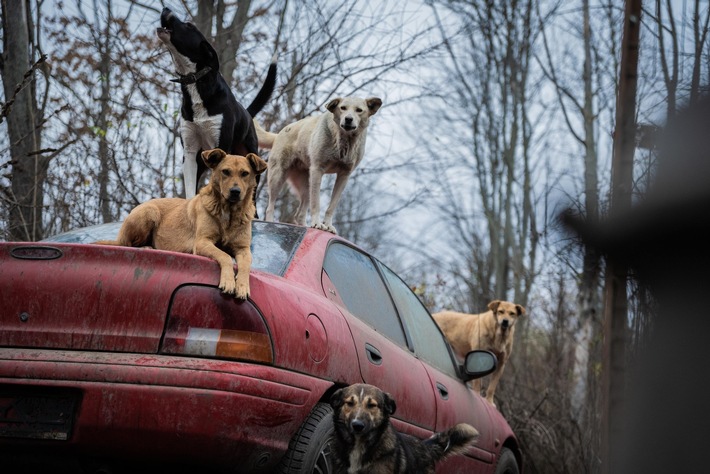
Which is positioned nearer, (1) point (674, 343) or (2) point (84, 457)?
(1) point (674, 343)

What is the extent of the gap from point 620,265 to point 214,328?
230cm

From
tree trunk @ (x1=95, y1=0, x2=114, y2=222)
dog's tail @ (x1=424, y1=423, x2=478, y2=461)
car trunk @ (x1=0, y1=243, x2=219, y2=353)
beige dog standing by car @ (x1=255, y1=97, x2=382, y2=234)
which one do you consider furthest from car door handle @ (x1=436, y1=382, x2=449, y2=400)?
tree trunk @ (x1=95, y1=0, x2=114, y2=222)

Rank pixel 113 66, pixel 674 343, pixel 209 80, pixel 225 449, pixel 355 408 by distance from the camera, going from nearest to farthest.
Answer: pixel 674 343
pixel 225 449
pixel 355 408
pixel 209 80
pixel 113 66

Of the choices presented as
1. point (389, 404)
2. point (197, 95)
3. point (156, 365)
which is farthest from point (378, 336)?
point (197, 95)

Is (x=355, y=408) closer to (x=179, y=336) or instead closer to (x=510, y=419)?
(x=179, y=336)

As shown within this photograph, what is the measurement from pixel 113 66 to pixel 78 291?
29.6 ft

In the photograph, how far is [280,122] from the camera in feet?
40.7

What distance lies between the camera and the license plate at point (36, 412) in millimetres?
3223

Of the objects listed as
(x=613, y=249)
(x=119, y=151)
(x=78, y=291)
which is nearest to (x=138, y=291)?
(x=78, y=291)

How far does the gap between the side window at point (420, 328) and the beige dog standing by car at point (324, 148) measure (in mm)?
1178

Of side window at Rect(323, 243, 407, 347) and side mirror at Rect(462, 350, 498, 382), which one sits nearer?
side window at Rect(323, 243, 407, 347)

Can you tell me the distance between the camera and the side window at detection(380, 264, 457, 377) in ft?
18.5

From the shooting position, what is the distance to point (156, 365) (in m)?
3.29

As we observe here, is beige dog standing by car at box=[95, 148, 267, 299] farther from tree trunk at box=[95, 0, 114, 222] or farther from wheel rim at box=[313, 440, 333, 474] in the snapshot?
tree trunk at box=[95, 0, 114, 222]
